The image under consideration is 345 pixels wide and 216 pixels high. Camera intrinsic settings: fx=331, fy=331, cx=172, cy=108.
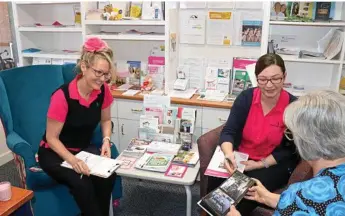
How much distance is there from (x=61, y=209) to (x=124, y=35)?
4.97 ft

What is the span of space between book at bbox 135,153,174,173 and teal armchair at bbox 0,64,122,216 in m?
0.27

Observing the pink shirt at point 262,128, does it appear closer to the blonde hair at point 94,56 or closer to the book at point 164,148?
the book at point 164,148

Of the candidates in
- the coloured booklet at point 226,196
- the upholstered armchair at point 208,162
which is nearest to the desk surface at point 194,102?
the upholstered armchair at point 208,162

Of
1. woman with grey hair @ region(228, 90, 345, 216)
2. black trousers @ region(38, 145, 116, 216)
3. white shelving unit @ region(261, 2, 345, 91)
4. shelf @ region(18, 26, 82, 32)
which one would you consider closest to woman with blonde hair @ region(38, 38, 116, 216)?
black trousers @ region(38, 145, 116, 216)

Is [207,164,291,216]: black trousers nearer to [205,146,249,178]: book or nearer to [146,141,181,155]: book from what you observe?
[205,146,249,178]: book

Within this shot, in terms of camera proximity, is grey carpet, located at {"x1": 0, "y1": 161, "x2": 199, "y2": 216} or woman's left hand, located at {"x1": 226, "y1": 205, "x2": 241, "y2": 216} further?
grey carpet, located at {"x1": 0, "y1": 161, "x2": 199, "y2": 216}

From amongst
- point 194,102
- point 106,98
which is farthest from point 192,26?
point 106,98

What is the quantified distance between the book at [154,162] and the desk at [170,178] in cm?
3

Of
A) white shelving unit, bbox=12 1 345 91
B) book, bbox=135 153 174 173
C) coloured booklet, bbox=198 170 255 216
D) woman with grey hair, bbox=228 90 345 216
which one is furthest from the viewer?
white shelving unit, bbox=12 1 345 91

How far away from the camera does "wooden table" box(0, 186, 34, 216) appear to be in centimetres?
145

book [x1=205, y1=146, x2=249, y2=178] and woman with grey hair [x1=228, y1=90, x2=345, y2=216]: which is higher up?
woman with grey hair [x1=228, y1=90, x2=345, y2=216]

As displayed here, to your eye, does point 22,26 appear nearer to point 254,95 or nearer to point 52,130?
point 52,130

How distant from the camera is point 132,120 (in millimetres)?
2943

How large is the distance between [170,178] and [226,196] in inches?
19.0
